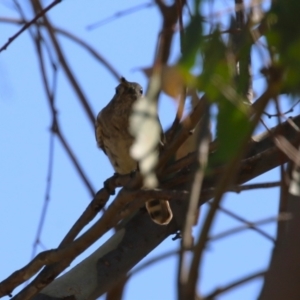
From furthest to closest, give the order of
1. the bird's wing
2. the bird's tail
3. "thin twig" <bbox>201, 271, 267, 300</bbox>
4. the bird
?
1. the bird's wing
2. the bird
3. the bird's tail
4. "thin twig" <bbox>201, 271, 267, 300</bbox>

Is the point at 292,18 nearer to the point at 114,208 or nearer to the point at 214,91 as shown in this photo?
the point at 214,91

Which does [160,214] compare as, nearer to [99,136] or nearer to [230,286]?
[99,136]

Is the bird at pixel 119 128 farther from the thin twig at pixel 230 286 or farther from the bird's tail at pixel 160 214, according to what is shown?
the thin twig at pixel 230 286

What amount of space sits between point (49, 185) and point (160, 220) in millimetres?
618

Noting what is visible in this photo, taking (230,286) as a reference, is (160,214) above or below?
above

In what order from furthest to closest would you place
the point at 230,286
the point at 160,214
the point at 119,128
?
the point at 119,128 < the point at 160,214 < the point at 230,286

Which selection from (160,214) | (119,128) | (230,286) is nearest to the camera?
(230,286)

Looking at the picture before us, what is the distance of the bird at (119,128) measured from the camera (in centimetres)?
422

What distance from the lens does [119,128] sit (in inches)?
169

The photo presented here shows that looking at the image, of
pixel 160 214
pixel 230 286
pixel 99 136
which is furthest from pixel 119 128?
pixel 230 286

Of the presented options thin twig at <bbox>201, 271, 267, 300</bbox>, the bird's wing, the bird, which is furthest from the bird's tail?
thin twig at <bbox>201, 271, 267, 300</bbox>

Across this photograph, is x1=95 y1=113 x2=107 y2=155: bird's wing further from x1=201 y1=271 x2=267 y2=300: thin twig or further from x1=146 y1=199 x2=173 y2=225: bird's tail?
x1=201 y1=271 x2=267 y2=300: thin twig

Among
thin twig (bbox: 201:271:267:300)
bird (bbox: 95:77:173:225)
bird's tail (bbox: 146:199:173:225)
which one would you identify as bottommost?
thin twig (bbox: 201:271:267:300)

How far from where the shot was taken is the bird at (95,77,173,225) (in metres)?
4.22
